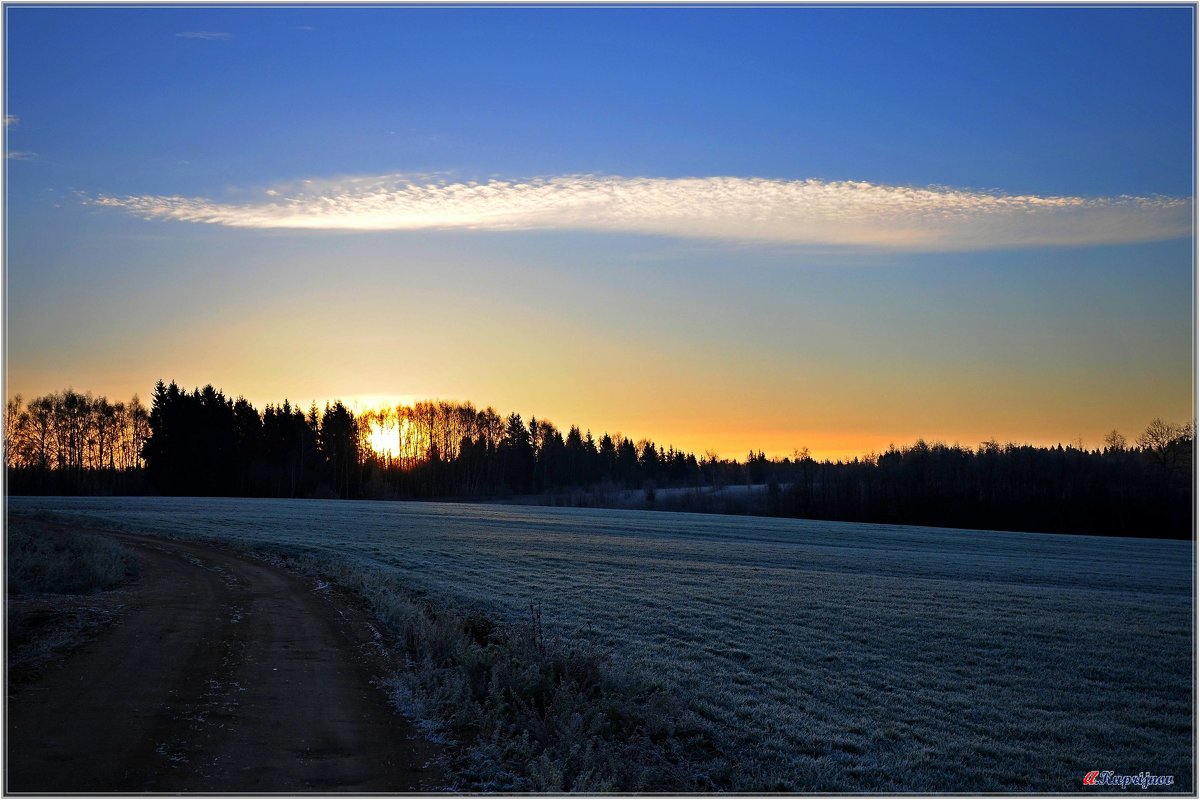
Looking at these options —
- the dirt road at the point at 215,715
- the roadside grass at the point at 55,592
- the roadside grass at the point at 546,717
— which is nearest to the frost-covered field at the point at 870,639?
the roadside grass at the point at 546,717

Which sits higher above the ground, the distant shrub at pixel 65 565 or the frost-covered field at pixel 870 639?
the distant shrub at pixel 65 565

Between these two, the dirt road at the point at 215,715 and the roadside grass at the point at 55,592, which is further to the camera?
the roadside grass at the point at 55,592

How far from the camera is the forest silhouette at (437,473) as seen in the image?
94.6m

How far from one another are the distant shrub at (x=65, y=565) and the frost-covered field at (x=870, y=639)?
7.78m

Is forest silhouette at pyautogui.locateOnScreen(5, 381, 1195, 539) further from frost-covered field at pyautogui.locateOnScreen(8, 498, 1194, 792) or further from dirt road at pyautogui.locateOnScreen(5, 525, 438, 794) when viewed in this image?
dirt road at pyautogui.locateOnScreen(5, 525, 438, 794)

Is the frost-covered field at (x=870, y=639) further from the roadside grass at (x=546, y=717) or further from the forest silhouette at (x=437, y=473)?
the forest silhouette at (x=437, y=473)

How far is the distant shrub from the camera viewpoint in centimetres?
1923

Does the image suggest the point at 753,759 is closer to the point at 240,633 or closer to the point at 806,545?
→ the point at 240,633

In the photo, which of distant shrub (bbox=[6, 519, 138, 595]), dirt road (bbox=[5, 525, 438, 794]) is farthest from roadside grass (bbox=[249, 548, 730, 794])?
distant shrub (bbox=[6, 519, 138, 595])

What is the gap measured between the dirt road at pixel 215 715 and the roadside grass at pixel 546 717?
582 mm

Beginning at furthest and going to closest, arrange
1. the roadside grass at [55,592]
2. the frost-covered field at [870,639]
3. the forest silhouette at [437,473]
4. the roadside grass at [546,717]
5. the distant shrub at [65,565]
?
the forest silhouette at [437,473]
the distant shrub at [65,565]
the roadside grass at [55,592]
the frost-covered field at [870,639]
the roadside grass at [546,717]

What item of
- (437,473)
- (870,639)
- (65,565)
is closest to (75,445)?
(437,473)

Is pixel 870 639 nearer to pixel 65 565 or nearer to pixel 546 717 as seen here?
pixel 546 717

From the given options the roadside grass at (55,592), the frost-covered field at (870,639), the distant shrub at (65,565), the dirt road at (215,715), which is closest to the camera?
the dirt road at (215,715)
